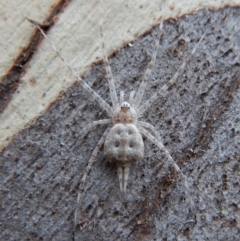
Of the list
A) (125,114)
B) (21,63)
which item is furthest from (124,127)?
(21,63)

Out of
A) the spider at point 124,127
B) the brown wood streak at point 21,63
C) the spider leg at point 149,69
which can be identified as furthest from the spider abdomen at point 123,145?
the brown wood streak at point 21,63

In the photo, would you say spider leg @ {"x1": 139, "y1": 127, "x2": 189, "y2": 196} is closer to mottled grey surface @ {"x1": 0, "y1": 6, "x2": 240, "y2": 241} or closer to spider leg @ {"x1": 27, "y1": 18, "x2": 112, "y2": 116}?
mottled grey surface @ {"x1": 0, "y1": 6, "x2": 240, "y2": 241}

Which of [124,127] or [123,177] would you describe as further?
[124,127]

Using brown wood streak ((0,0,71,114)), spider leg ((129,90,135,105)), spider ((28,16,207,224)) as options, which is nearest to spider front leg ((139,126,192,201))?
spider ((28,16,207,224))

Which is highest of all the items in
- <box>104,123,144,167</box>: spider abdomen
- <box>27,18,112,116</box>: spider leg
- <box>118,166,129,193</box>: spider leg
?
<box>27,18,112,116</box>: spider leg

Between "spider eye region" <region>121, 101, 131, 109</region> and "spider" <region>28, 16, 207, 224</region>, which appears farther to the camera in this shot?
"spider eye region" <region>121, 101, 131, 109</region>

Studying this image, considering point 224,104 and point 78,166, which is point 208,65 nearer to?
point 224,104

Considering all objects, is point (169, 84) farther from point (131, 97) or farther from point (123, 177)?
point (123, 177)

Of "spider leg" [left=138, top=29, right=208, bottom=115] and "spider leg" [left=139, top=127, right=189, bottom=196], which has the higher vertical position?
"spider leg" [left=138, top=29, right=208, bottom=115]
